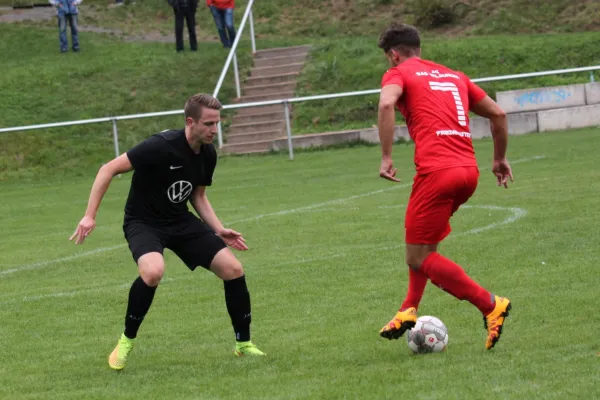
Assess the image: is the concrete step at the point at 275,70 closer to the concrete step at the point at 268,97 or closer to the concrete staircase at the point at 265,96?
the concrete staircase at the point at 265,96

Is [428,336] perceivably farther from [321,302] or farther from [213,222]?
[321,302]

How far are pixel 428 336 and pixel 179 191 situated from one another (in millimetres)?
1927

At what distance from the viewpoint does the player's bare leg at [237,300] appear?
24.7 feet

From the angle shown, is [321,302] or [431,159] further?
[321,302]

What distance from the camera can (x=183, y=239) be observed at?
7.60 m

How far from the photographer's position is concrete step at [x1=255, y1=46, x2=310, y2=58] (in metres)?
28.5

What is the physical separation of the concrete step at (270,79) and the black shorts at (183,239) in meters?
19.8

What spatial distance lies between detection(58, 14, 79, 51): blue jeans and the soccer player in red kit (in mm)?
22322

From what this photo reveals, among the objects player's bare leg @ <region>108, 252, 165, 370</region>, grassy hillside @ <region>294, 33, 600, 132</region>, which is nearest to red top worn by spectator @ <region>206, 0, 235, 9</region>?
grassy hillside @ <region>294, 33, 600, 132</region>

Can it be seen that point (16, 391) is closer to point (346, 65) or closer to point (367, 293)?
point (367, 293)

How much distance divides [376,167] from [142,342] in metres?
12.3

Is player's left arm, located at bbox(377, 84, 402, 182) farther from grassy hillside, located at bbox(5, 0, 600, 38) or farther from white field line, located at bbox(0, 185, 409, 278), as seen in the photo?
grassy hillside, located at bbox(5, 0, 600, 38)

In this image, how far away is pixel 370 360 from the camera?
7.09m

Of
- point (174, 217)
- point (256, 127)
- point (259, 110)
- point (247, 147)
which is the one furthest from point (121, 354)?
point (259, 110)
